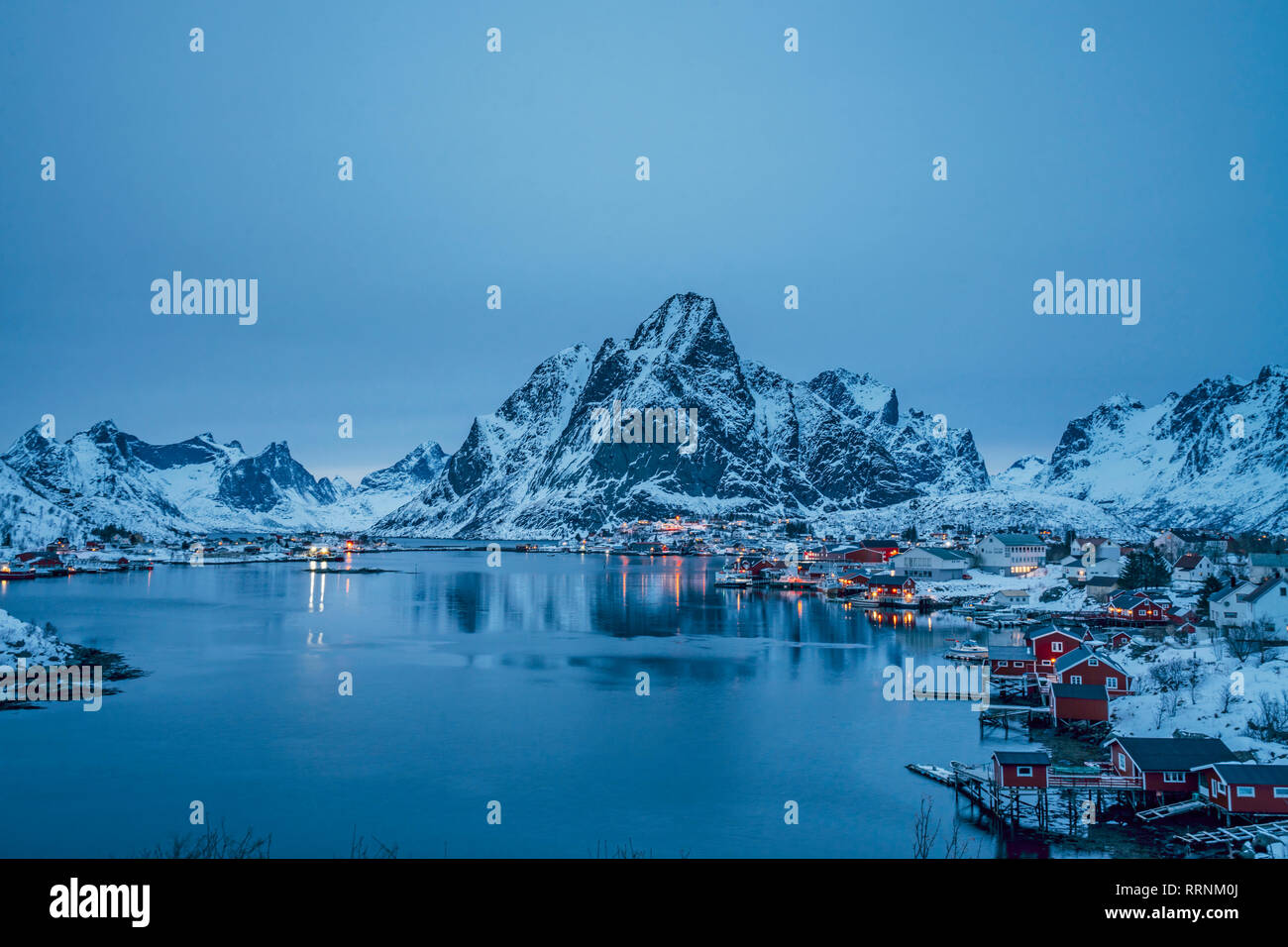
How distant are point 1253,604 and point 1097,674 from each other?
34.7 ft

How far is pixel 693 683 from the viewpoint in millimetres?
29281

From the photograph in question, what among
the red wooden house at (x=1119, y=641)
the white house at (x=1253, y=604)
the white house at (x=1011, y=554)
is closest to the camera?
the white house at (x=1253, y=604)

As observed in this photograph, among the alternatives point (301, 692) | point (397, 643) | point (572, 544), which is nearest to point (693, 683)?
point (301, 692)

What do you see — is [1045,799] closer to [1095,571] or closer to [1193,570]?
[1193,570]

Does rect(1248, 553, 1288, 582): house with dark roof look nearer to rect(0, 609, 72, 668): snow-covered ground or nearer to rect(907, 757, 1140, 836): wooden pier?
rect(907, 757, 1140, 836): wooden pier

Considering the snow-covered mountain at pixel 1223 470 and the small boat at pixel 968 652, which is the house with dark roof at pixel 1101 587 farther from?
the snow-covered mountain at pixel 1223 470

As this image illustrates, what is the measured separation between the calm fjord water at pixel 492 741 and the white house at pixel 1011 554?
24119 millimetres

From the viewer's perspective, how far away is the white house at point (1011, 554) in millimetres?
66500

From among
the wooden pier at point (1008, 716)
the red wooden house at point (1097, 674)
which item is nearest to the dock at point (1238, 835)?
the wooden pier at point (1008, 716)

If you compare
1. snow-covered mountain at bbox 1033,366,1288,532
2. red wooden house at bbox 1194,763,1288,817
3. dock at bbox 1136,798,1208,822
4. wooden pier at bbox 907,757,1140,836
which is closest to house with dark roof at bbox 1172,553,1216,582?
Answer: wooden pier at bbox 907,757,1140,836

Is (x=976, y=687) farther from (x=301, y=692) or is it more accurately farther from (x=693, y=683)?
(x=301, y=692)

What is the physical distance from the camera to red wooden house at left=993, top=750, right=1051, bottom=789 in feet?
53.9

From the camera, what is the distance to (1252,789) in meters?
14.7

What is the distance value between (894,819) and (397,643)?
25.8 m
